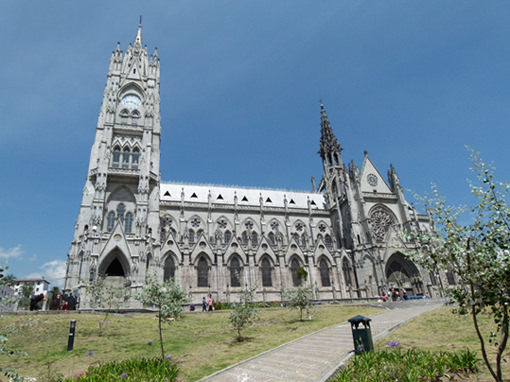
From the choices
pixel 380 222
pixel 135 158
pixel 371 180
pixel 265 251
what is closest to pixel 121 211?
pixel 135 158

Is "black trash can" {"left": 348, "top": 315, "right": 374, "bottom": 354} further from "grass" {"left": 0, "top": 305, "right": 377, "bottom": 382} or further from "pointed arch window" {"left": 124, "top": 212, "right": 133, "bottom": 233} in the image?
"pointed arch window" {"left": 124, "top": 212, "right": 133, "bottom": 233}

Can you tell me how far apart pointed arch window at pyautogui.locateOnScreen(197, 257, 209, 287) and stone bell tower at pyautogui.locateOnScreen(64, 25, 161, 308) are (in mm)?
6554

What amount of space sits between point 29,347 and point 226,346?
8.86 meters

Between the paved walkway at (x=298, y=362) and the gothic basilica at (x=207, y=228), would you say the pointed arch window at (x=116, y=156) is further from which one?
the paved walkway at (x=298, y=362)

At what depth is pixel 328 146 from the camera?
62062 mm

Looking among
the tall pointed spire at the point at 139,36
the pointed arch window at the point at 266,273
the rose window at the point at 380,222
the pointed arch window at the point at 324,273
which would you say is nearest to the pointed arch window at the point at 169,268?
the pointed arch window at the point at 266,273

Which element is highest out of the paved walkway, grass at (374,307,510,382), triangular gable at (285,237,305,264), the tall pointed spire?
the tall pointed spire

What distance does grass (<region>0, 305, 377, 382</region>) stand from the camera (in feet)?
37.6

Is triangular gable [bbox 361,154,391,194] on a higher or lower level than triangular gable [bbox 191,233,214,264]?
higher

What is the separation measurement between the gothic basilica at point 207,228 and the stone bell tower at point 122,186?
0.12 m

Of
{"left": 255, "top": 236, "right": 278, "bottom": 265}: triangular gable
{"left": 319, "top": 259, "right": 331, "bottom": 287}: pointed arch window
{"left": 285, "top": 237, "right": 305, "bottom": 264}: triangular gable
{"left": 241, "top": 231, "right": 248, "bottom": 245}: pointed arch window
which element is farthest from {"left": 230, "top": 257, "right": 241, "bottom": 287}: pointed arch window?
{"left": 319, "top": 259, "right": 331, "bottom": 287}: pointed arch window

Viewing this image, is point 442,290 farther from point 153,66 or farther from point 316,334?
point 153,66

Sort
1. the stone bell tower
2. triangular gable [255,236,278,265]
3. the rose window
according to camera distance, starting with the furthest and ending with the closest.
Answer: the rose window, triangular gable [255,236,278,265], the stone bell tower

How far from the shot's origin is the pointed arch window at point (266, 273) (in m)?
41.3
